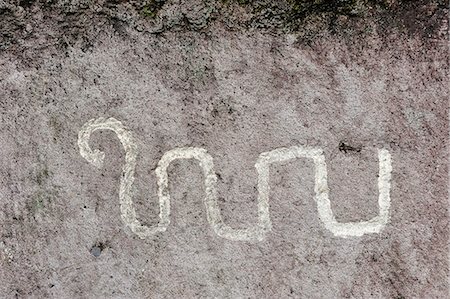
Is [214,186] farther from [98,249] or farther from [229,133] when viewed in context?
[98,249]

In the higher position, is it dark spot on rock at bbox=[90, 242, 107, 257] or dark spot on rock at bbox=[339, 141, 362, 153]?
dark spot on rock at bbox=[339, 141, 362, 153]

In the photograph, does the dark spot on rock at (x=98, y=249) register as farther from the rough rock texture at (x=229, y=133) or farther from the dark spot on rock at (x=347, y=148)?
the dark spot on rock at (x=347, y=148)

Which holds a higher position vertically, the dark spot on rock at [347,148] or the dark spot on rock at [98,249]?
the dark spot on rock at [347,148]

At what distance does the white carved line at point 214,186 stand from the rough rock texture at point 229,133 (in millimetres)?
14

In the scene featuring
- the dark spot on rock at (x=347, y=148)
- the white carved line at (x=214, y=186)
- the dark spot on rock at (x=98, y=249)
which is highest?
the dark spot on rock at (x=347, y=148)

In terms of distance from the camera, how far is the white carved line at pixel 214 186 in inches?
58.4

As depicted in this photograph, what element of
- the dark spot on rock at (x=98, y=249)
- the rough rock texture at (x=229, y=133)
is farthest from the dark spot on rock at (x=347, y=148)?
the dark spot on rock at (x=98, y=249)

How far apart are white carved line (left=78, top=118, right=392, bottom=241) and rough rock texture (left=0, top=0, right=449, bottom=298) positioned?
1 cm

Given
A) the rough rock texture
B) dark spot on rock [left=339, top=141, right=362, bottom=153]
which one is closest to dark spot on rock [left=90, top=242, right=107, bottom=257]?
the rough rock texture

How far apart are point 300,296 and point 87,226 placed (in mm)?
508

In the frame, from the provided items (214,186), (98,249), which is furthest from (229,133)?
(98,249)

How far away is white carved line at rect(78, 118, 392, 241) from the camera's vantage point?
4.86 feet

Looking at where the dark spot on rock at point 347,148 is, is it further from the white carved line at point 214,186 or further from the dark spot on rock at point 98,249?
the dark spot on rock at point 98,249

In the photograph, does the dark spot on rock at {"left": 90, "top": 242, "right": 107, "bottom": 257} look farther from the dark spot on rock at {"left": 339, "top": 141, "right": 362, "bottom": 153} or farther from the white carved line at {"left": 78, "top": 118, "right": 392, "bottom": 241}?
the dark spot on rock at {"left": 339, "top": 141, "right": 362, "bottom": 153}
